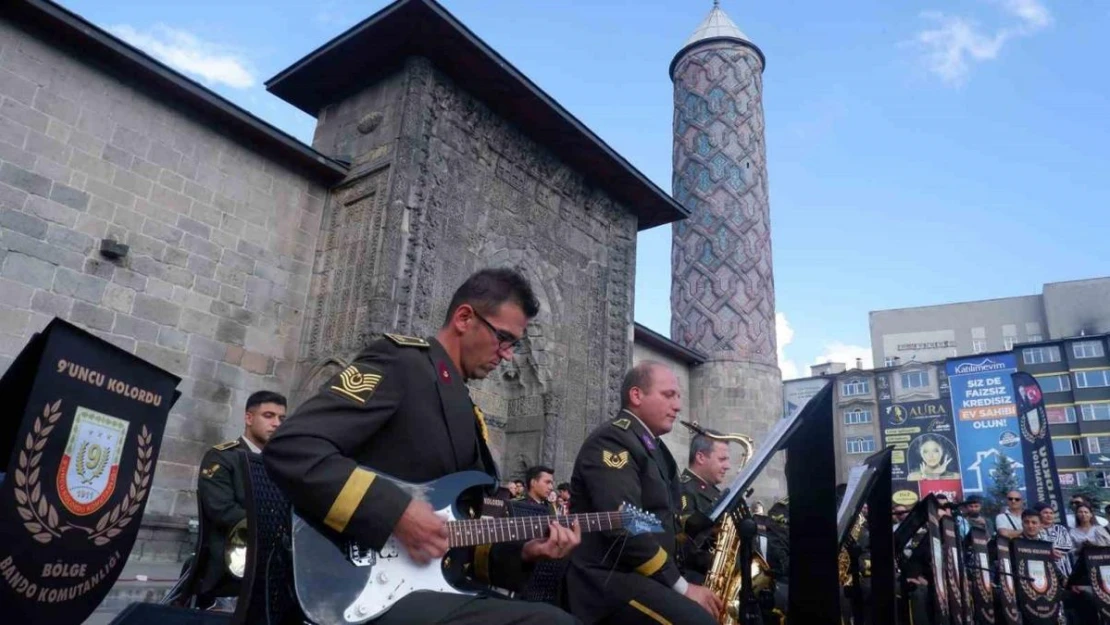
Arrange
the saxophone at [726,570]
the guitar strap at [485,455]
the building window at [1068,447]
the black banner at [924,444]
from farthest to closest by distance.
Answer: the building window at [1068,447]
the black banner at [924,444]
the saxophone at [726,570]
the guitar strap at [485,455]

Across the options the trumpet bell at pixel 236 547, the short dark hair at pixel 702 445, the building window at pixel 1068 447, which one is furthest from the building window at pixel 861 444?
the trumpet bell at pixel 236 547

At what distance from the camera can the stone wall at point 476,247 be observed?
8625 millimetres

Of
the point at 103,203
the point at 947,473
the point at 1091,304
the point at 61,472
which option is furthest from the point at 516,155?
the point at 1091,304

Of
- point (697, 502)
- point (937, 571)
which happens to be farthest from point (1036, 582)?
point (697, 502)

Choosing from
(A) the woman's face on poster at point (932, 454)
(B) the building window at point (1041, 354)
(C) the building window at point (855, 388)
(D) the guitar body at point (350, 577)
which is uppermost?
(B) the building window at point (1041, 354)

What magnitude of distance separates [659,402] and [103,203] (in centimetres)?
657

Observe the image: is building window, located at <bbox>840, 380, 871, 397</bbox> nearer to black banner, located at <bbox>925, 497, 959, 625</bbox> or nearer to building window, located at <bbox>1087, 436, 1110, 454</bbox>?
building window, located at <bbox>1087, 436, 1110, 454</bbox>

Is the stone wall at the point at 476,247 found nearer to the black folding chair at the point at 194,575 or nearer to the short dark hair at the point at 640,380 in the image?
the black folding chair at the point at 194,575

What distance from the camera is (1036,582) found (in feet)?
26.1

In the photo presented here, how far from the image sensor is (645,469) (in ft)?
12.1

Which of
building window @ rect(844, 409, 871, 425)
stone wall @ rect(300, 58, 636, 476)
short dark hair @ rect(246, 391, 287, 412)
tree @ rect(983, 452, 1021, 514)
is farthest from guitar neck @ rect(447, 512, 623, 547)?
building window @ rect(844, 409, 871, 425)

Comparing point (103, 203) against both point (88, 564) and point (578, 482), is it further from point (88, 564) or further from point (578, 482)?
point (578, 482)

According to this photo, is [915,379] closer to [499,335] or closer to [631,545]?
[631,545]

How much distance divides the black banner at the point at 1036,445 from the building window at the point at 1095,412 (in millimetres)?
29199
